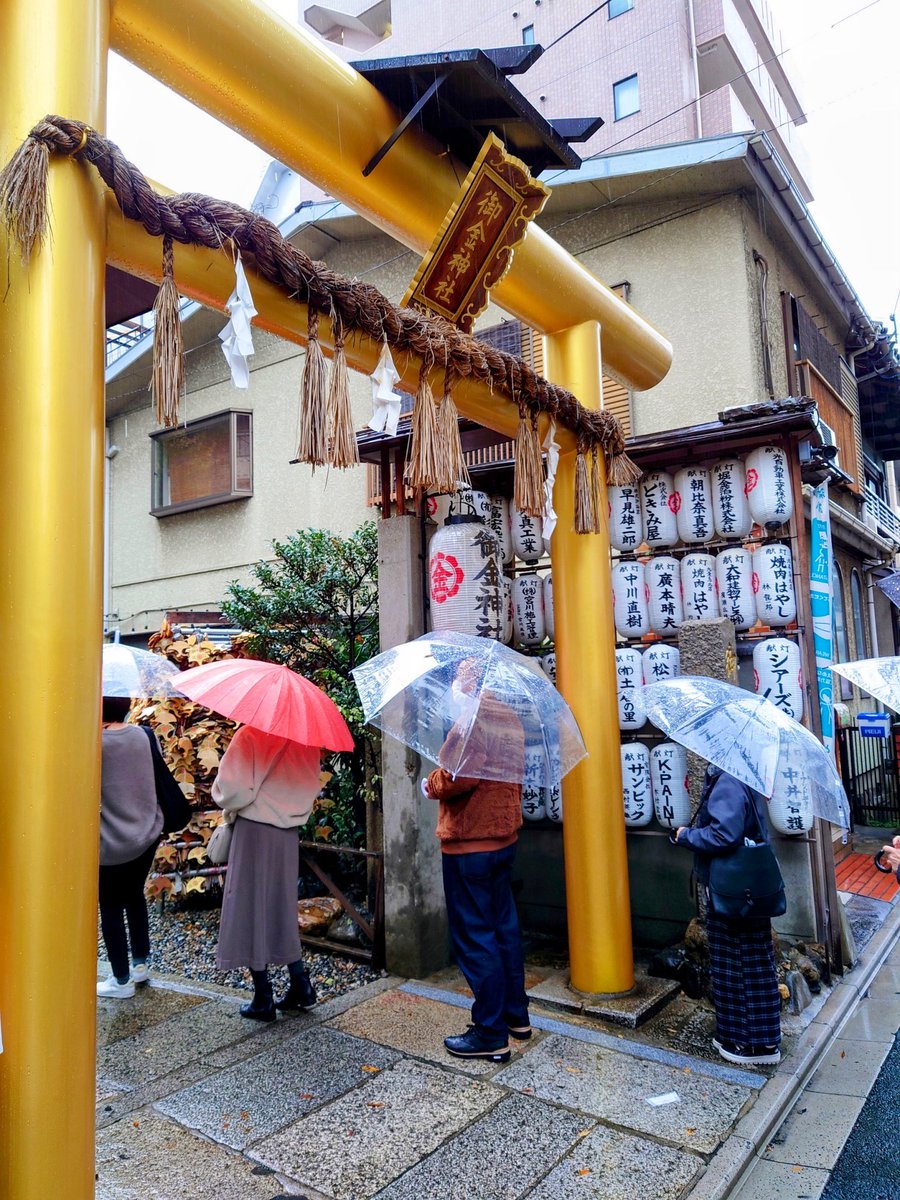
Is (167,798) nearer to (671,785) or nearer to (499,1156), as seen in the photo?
(499,1156)

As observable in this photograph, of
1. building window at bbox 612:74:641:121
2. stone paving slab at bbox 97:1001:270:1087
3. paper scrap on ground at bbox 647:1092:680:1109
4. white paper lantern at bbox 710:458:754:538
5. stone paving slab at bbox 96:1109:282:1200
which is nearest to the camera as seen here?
stone paving slab at bbox 96:1109:282:1200

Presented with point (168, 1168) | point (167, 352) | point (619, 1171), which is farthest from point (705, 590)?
point (168, 1168)

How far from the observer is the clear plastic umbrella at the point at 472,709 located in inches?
194

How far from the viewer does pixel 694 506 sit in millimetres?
7461

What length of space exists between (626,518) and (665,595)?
0.82 m

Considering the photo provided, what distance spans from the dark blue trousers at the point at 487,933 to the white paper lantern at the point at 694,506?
3421 mm

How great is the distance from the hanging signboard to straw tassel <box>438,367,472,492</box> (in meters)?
0.71

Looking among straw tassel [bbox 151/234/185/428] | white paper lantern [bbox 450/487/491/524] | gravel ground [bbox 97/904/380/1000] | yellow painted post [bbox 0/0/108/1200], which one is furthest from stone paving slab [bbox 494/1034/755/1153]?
straw tassel [bbox 151/234/185/428]

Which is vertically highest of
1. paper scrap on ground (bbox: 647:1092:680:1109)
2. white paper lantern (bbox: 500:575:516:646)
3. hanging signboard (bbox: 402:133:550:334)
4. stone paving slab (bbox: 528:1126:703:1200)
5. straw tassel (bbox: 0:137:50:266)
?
hanging signboard (bbox: 402:133:550:334)

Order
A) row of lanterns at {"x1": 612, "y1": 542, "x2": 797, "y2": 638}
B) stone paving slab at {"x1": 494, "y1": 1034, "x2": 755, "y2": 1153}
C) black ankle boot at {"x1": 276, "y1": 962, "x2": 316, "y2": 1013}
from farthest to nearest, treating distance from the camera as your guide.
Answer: row of lanterns at {"x1": 612, "y1": 542, "x2": 797, "y2": 638}
black ankle boot at {"x1": 276, "y1": 962, "x2": 316, "y2": 1013}
stone paving slab at {"x1": 494, "y1": 1034, "x2": 755, "y2": 1153}

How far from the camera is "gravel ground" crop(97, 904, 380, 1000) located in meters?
6.89

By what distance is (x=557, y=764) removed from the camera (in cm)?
527

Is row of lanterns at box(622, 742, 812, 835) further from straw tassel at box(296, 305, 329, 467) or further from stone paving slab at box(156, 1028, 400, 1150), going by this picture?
straw tassel at box(296, 305, 329, 467)

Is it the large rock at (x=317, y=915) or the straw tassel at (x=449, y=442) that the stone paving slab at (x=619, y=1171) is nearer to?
the straw tassel at (x=449, y=442)
